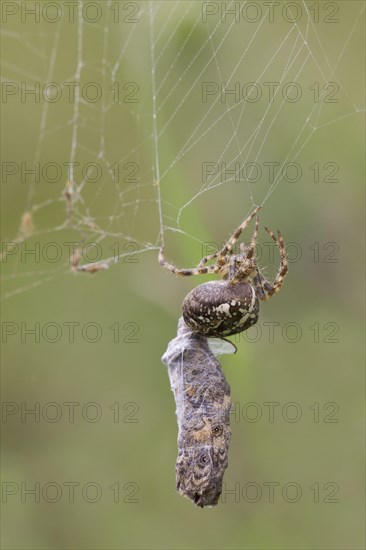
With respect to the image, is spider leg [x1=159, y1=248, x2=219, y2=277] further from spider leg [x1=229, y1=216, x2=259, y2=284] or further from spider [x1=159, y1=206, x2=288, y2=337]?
spider leg [x1=229, y1=216, x2=259, y2=284]

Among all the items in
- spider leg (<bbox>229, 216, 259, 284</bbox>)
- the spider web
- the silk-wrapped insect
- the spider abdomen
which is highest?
the spider web

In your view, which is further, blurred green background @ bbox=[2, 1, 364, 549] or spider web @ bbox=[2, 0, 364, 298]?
blurred green background @ bbox=[2, 1, 364, 549]

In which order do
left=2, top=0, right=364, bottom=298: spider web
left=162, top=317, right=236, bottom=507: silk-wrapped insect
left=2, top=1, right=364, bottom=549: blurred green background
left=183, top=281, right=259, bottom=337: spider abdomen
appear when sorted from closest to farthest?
1. left=162, top=317, right=236, bottom=507: silk-wrapped insect
2. left=183, top=281, right=259, bottom=337: spider abdomen
3. left=2, top=0, right=364, bottom=298: spider web
4. left=2, top=1, right=364, bottom=549: blurred green background

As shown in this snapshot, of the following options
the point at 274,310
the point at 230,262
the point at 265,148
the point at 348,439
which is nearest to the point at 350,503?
the point at 348,439

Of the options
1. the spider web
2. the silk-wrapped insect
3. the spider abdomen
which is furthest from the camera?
the spider web

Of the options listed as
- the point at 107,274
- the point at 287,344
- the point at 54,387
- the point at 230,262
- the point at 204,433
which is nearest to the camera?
the point at 204,433

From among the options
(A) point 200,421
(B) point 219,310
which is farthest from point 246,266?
(A) point 200,421

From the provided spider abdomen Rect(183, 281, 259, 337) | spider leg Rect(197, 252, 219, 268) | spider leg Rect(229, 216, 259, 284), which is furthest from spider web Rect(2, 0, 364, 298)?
spider abdomen Rect(183, 281, 259, 337)

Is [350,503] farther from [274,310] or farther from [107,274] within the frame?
[107,274]
